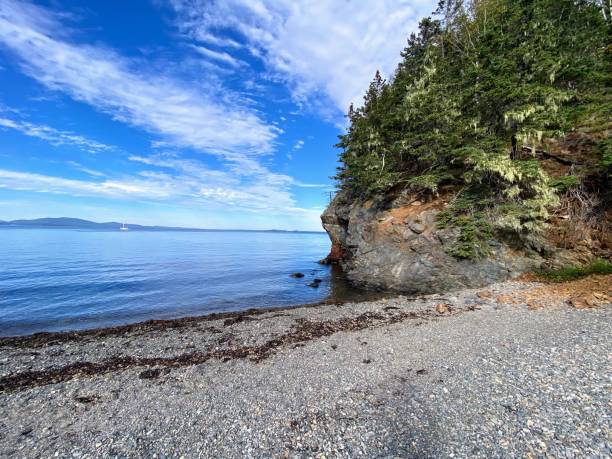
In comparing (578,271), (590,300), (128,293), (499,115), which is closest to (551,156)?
(499,115)

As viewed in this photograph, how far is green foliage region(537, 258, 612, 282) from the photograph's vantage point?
11734mm

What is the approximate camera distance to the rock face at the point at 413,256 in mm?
14625

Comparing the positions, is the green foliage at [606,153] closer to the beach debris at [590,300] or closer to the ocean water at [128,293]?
the beach debris at [590,300]

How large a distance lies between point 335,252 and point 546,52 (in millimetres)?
26110

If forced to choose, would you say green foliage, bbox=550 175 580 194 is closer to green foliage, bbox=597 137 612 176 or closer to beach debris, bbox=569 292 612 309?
green foliage, bbox=597 137 612 176

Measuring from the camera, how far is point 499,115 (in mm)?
15500

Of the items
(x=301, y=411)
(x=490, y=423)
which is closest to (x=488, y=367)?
(x=490, y=423)

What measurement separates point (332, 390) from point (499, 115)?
1793 cm

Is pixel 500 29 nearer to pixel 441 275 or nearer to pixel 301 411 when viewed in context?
pixel 441 275

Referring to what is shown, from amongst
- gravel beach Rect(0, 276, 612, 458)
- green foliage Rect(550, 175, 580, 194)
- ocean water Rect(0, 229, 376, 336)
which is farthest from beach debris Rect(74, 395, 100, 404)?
green foliage Rect(550, 175, 580, 194)

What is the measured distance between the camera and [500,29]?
16.6 metres

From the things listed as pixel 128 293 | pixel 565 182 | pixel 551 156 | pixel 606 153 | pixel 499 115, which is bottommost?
pixel 128 293

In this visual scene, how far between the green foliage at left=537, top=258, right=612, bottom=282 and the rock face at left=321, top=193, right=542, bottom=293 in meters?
0.96

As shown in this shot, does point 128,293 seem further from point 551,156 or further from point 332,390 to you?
point 551,156
